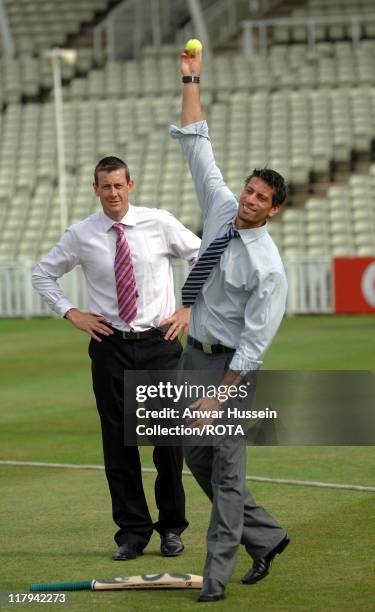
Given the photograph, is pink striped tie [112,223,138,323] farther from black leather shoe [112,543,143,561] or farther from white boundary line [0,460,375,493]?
white boundary line [0,460,375,493]

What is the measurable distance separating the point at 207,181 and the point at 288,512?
2724 millimetres

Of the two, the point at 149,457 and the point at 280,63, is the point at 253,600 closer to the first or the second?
the point at 149,457

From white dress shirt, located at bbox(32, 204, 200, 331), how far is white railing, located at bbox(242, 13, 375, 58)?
108 feet

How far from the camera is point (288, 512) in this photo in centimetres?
948

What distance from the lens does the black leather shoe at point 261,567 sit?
24.9 ft

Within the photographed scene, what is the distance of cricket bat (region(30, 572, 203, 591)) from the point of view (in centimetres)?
742

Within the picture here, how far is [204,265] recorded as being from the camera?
289 inches

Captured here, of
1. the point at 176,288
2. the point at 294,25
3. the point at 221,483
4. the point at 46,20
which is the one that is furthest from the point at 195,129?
the point at 46,20

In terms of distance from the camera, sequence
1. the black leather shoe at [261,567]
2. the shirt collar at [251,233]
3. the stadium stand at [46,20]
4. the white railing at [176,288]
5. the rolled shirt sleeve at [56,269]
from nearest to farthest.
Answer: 1. the shirt collar at [251,233]
2. the black leather shoe at [261,567]
3. the rolled shirt sleeve at [56,269]
4. the white railing at [176,288]
5. the stadium stand at [46,20]

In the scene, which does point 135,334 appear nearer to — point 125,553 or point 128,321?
point 128,321

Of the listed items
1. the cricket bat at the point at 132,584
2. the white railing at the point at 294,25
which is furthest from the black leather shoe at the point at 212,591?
the white railing at the point at 294,25

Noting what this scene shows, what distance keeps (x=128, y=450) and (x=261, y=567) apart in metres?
1.22

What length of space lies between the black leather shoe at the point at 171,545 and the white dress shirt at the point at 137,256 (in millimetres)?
1170

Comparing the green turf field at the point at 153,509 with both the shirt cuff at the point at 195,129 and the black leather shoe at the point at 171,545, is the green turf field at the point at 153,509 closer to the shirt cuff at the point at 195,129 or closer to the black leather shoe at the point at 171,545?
the black leather shoe at the point at 171,545
